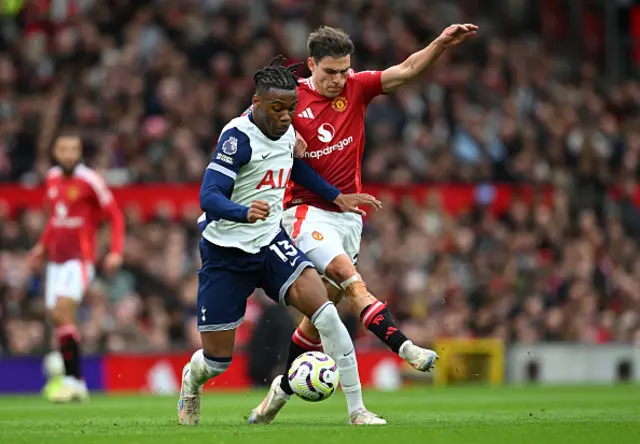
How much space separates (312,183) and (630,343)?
37.7ft

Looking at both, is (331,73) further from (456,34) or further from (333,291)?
(333,291)

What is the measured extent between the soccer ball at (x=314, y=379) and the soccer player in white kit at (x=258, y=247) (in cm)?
14

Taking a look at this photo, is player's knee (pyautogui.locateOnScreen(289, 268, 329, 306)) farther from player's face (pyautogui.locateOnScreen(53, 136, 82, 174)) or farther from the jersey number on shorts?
player's face (pyautogui.locateOnScreen(53, 136, 82, 174))

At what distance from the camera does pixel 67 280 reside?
15.3 metres

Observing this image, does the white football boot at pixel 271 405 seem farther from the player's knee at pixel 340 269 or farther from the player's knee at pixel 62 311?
the player's knee at pixel 62 311

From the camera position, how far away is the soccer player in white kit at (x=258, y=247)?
9617 mm

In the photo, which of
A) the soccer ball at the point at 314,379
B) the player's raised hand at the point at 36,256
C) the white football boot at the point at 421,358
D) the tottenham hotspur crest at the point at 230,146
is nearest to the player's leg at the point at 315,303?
the soccer ball at the point at 314,379

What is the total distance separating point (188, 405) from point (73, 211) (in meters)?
Result: 5.62

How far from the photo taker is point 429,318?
21.0 m

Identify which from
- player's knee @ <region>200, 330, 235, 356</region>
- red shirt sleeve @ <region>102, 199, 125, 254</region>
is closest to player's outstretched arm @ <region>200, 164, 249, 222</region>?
player's knee @ <region>200, 330, 235, 356</region>

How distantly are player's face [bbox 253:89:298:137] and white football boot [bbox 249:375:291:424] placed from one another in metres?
1.91

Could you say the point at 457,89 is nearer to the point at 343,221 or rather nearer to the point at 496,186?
the point at 496,186

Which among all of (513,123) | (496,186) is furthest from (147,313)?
(513,123)

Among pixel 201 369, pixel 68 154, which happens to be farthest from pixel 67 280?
pixel 201 369
